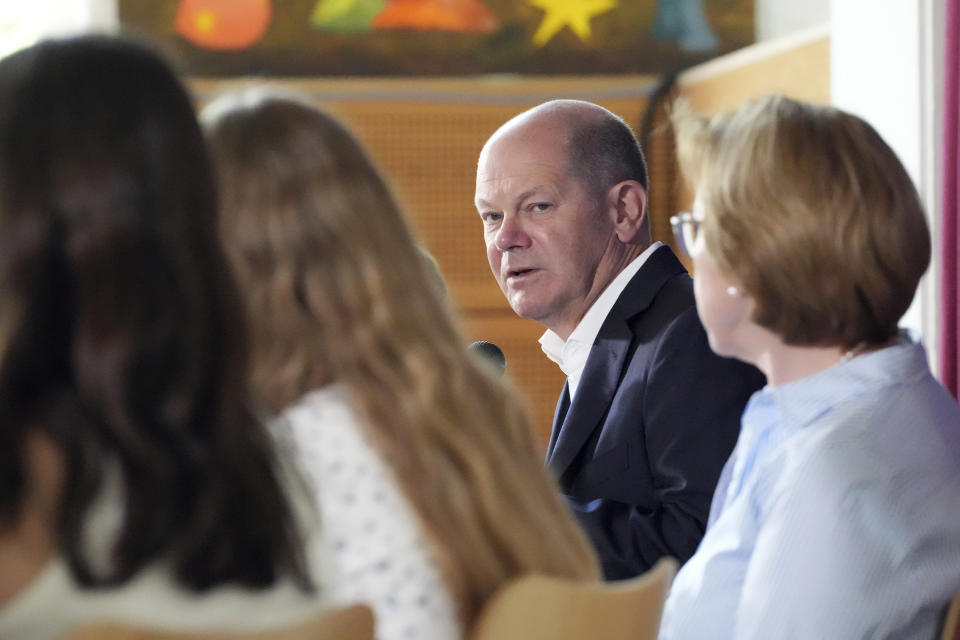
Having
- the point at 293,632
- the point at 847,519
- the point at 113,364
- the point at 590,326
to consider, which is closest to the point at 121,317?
the point at 113,364

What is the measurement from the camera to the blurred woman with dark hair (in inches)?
33.9

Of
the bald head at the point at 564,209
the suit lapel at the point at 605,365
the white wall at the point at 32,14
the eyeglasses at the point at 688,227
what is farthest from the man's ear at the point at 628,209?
the white wall at the point at 32,14

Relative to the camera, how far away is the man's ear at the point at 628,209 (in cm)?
223

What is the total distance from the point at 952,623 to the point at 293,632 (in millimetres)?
749

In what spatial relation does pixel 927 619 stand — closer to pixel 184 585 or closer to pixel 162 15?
pixel 184 585

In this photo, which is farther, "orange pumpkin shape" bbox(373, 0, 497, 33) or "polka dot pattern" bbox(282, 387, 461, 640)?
"orange pumpkin shape" bbox(373, 0, 497, 33)

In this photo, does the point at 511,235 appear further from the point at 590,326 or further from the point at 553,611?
the point at 553,611

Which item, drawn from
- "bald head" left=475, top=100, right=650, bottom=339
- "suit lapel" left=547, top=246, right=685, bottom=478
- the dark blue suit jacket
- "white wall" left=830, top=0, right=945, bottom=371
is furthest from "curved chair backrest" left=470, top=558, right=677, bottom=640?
"white wall" left=830, top=0, right=945, bottom=371

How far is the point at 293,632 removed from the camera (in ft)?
2.80

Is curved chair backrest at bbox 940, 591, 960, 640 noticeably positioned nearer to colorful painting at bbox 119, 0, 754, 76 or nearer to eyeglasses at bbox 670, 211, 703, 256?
eyeglasses at bbox 670, 211, 703, 256

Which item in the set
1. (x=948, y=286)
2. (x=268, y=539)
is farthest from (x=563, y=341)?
(x=268, y=539)

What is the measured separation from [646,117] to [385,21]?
0.93 meters

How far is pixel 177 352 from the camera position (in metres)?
0.89

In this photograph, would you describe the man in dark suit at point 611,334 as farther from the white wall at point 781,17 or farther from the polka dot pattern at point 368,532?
the white wall at point 781,17
